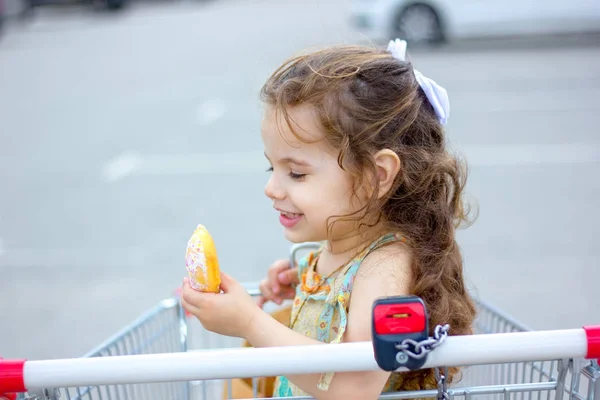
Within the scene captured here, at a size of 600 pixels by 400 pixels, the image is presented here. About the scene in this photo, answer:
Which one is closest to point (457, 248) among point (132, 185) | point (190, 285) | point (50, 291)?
point (190, 285)

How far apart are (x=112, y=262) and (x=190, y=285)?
338 cm

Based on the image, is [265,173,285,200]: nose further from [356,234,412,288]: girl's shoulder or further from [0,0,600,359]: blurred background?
[0,0,600,359]: blurred background

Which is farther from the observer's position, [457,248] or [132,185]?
[132,185]

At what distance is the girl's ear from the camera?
164 centimetres

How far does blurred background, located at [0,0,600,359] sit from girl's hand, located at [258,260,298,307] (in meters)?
0.55

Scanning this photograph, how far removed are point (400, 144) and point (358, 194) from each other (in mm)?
144

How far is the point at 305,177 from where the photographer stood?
1670 mm

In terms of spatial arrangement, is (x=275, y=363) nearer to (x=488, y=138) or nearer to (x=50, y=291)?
(x=50, y=291)

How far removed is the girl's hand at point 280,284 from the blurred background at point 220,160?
1.81ft

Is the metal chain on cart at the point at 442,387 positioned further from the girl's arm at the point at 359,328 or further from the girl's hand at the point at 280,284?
the girl's hand at the point at 280,284

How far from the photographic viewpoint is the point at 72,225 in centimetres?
547

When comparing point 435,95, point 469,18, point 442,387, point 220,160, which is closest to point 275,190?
point 435,95

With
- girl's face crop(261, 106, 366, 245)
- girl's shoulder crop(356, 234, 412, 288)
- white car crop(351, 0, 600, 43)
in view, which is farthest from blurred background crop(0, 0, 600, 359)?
girl's shoulder crop(356, 234, 412, 288)

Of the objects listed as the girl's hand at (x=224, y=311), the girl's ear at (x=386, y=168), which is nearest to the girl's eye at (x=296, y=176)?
the girl's ear at (x=386, y=168)
